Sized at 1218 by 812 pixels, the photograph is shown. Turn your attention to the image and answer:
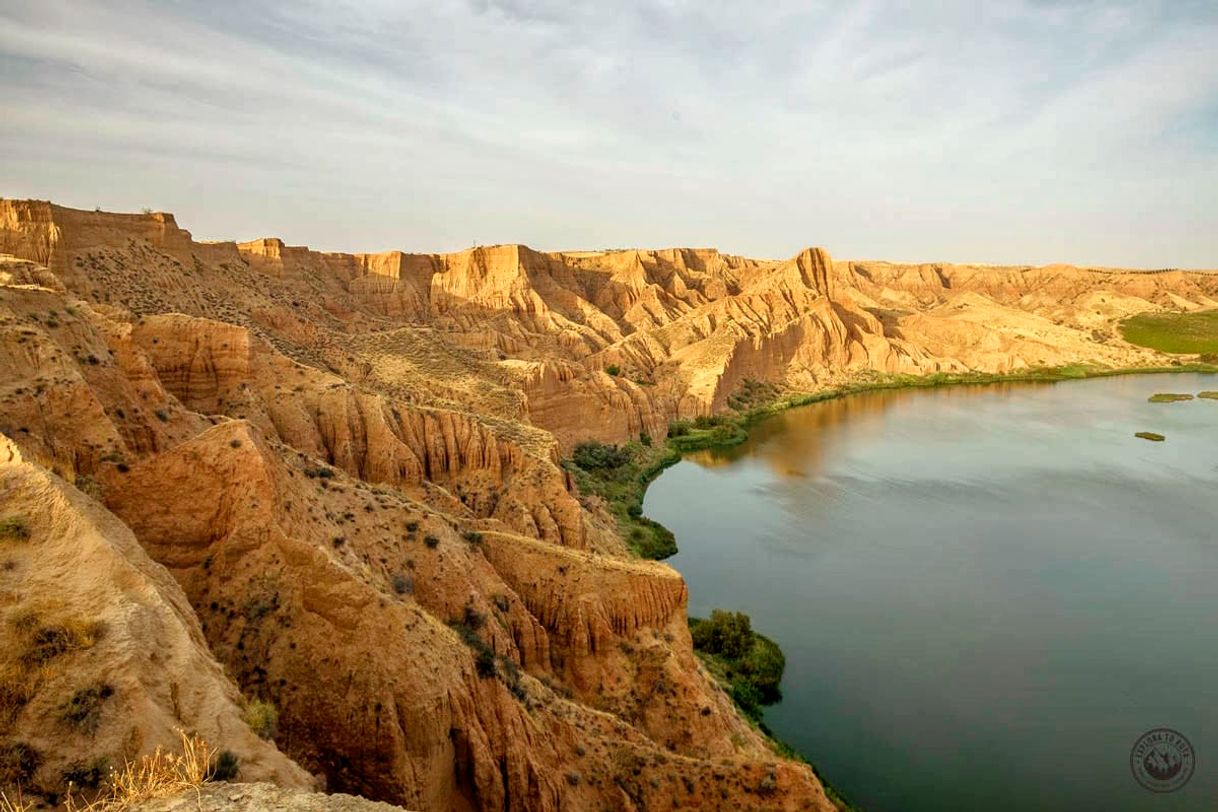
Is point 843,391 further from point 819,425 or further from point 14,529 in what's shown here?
point 14,529

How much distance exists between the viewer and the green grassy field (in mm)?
100188

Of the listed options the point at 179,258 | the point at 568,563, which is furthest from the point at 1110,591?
the point at 179,258

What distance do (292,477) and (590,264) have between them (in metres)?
100

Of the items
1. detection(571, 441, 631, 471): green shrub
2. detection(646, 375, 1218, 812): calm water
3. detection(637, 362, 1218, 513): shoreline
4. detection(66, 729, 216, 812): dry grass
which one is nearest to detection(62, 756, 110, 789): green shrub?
detection(66, 729, 216, 812): dry grass

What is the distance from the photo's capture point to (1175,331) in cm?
10600

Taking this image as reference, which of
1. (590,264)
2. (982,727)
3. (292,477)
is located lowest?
(982,727)

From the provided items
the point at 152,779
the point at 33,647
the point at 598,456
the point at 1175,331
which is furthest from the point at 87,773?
the point at 1175,331

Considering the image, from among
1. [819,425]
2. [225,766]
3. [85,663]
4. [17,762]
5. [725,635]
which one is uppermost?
[85,663]

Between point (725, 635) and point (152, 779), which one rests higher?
point (152, 779)

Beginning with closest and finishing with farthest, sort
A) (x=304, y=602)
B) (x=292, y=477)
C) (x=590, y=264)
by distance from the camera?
1. (x=304, y=602)
2. (x=292, y=477)
3. (x=590, y=264)

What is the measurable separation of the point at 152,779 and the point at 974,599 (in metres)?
28.7

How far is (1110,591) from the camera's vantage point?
2756 cm

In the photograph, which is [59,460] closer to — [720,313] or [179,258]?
[179,258]

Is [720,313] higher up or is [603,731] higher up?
[720,313]
